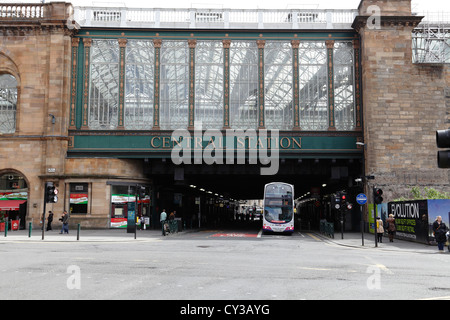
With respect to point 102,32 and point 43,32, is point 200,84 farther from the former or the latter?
point 43,32

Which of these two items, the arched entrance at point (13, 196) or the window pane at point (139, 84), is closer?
the arched entrance at point (13, 196)

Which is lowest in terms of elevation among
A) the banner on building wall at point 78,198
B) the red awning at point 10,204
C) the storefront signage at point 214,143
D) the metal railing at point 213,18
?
the red awning at point 10,204

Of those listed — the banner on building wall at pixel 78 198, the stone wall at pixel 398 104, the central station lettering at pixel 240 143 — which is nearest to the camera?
the stone wall at pixel 398 104

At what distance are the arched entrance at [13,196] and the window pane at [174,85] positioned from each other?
12263mm

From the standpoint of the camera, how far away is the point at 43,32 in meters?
37.0

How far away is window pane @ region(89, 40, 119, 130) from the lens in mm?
37062

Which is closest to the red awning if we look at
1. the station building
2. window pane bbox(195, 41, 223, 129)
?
the station building

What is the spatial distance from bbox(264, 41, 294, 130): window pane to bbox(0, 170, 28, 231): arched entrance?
20.3 meters

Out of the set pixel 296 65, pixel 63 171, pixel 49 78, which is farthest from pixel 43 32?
pixel 296 65

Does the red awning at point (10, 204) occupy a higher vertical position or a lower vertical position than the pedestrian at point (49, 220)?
higher

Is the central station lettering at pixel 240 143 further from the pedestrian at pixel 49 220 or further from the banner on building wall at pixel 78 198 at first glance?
the pedestrian at pixel 49 220

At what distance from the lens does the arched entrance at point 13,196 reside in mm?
36438

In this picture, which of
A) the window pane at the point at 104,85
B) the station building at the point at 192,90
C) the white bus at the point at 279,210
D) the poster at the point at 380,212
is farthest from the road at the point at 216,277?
the window pane at the point at 104,85

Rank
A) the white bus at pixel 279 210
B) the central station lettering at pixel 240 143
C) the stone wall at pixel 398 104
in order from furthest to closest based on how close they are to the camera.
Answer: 1. the central station lettering at pixel 240 143
2. the stone wall at pixel 398 104
3. the white bus at pixel 279 210
